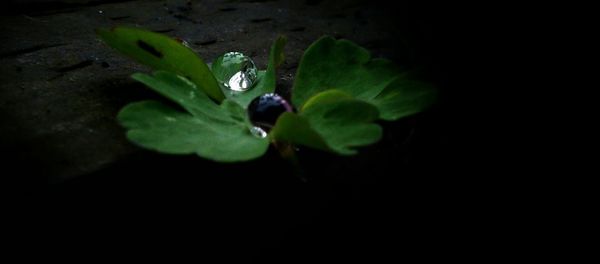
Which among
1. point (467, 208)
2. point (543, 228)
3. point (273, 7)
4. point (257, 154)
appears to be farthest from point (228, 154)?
point (273, 7)

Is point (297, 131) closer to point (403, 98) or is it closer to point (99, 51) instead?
point (403, 98)

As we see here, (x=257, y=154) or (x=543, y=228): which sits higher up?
(x=257, y=154)

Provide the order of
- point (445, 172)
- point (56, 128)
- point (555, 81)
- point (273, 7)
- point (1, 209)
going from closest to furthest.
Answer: point (1, 209), point (56, 128), point (445, 172), point (555, 81), point (273, 7)

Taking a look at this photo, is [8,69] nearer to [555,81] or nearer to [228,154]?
[228,154]

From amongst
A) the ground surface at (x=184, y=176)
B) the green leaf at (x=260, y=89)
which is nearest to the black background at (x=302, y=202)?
the ground surface at (x=184, y=176)

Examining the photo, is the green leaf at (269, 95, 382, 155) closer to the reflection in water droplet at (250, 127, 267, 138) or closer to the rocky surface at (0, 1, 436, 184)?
the reflection in water droplet at (250, 127, 267, 138)

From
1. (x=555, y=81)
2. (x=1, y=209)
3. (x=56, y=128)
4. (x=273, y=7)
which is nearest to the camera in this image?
(x=1, y=209)

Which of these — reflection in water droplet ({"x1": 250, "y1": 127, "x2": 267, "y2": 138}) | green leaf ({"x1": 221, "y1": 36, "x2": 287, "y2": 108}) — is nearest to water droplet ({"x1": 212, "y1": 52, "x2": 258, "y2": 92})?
green leaf ({"x1": 221, "y1": 36, "x2": 287, "y2": 108})
